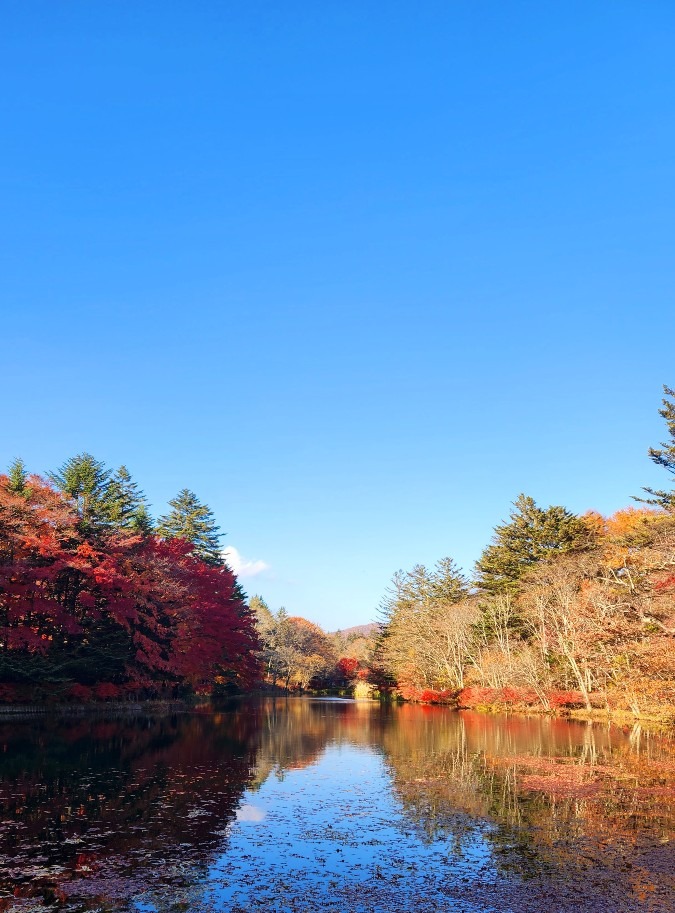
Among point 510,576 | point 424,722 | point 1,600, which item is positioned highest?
point 510,576

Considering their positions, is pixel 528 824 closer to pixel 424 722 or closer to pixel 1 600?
pixel 424 722

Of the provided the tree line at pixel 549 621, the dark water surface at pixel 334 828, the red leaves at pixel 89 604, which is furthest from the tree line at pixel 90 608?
the tree line at pixel 549 621

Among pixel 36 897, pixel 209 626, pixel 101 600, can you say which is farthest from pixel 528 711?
pixel 36 897

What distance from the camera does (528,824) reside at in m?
14.4

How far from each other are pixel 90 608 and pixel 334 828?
34688 millimetres

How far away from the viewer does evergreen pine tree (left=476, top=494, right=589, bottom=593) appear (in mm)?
59844

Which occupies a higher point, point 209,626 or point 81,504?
point 81,504

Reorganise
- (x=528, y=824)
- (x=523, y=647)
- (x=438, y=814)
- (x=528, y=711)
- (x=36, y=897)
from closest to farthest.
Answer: (x=36, y=897) → (x=528, y=824) → (x=438, y=814) → (x=528, y=711) → (x=523, y=647)

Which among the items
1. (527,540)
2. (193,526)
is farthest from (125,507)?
(527,540)

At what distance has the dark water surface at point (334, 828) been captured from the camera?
392 inches

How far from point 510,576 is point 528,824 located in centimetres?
5004

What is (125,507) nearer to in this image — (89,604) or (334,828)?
(89,604)

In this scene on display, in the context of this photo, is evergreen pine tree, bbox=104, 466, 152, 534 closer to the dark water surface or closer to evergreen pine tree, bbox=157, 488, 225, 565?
evergreen pine tree, bbox=157, 488, 225, 565

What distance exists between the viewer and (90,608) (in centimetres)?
4462
